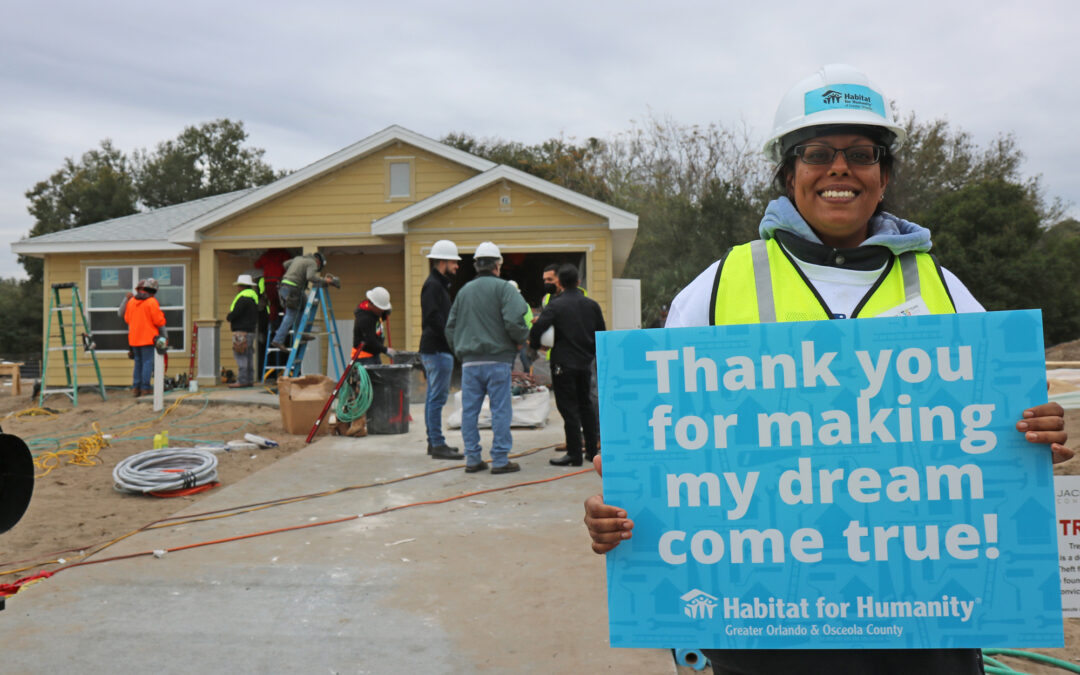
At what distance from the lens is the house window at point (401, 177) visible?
16.3m

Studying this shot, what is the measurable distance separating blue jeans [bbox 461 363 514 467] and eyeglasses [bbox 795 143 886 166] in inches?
221

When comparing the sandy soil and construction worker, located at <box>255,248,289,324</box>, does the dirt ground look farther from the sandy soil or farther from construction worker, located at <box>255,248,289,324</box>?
construction worker, located at <box>255,248,289,324</box>

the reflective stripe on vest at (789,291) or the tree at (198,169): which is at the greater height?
the tree at (198,169)

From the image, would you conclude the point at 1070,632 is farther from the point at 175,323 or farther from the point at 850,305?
the point at 175,323

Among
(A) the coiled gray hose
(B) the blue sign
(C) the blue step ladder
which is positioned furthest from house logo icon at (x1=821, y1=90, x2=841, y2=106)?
(C) the blue step ladder

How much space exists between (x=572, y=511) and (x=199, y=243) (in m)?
12.4

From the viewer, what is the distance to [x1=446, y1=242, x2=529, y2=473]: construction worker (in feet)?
23.6

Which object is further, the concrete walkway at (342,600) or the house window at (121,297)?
the house window at (121,297)

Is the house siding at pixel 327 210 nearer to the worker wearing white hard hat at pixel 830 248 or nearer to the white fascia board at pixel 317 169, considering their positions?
the white fascia board at pixel 317 169

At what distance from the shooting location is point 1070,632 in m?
3.66

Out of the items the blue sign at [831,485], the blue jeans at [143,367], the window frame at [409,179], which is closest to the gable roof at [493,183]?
the window frame at [409,179]

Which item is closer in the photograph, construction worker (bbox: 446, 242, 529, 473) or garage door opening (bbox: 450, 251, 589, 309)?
construction worker (bbox: 446, 242, 529, 473)

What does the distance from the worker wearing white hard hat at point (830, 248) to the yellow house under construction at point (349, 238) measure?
41.3 ft

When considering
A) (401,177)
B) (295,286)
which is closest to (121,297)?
(295,286)
